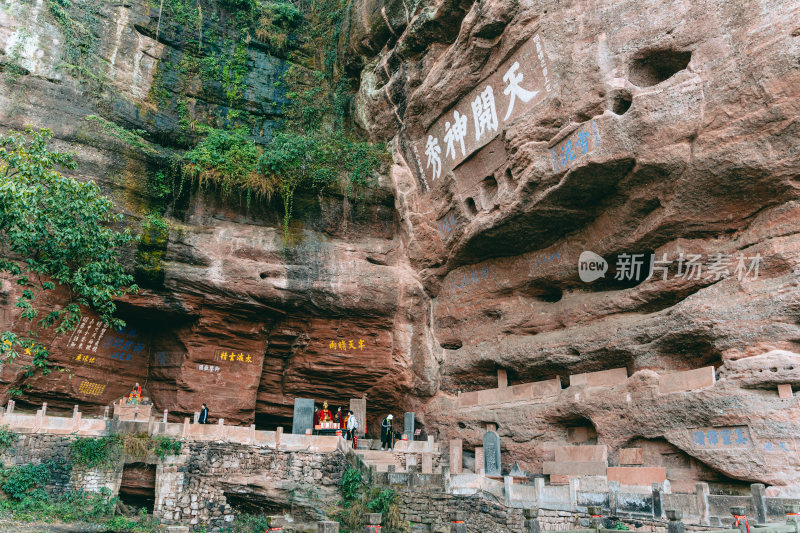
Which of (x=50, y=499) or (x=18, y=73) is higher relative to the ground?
(x=18, y=73)

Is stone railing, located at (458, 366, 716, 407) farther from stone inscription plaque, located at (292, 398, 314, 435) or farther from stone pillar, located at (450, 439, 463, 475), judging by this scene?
stone inscription plaque, located at (292, 398, 314, 435)

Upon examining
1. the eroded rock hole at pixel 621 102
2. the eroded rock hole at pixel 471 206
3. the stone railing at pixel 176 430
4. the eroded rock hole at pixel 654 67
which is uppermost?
the eroded rock hole at pixel 654 67

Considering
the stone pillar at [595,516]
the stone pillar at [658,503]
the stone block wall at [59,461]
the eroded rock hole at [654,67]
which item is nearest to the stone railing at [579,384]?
the stone pillar at [658,503]

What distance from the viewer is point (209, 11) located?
1933cm

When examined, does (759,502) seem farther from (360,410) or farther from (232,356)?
(232,356)

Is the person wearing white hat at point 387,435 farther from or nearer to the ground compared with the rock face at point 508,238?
nearer to the ground

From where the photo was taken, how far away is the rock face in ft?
32.8

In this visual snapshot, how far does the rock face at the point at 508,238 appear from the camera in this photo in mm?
10008

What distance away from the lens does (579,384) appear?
41.4 feet

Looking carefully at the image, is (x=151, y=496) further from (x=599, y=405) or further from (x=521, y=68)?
(x=521, y=68)

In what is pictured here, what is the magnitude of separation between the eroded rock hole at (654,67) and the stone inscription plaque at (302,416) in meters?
10.0

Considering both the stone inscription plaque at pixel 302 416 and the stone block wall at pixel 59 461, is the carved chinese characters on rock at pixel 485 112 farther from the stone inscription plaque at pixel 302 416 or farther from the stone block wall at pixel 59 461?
the stone block wall at pixel 59 461

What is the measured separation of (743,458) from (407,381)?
27.7ft

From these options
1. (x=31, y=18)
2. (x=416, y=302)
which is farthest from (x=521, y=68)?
(x=31, y=18)
